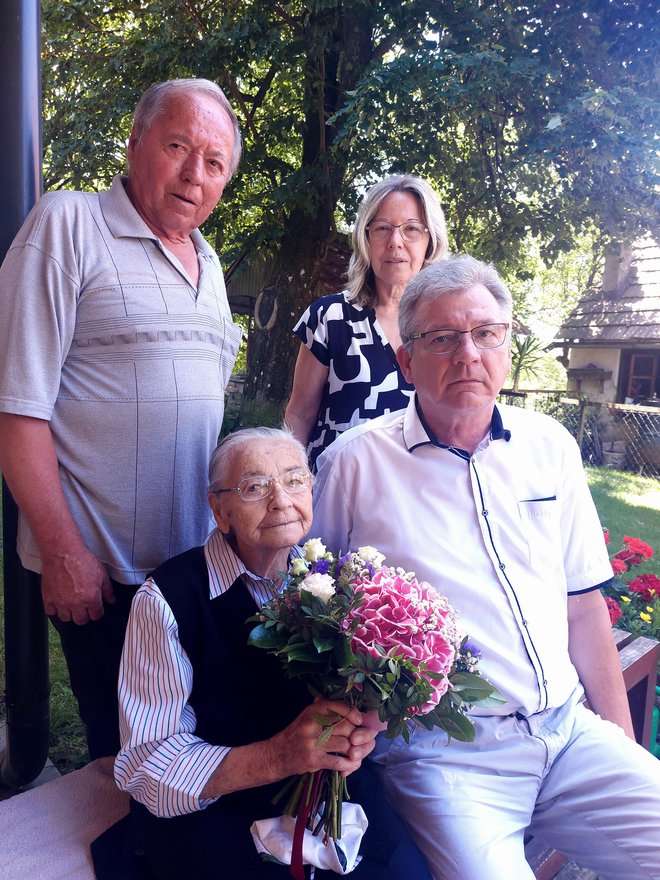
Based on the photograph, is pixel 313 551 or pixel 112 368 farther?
pixel 112 368

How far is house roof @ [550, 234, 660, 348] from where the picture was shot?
15898 millimetres

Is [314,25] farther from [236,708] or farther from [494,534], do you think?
[236,708]

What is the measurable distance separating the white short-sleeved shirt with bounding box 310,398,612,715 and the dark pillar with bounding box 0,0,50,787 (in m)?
1.31

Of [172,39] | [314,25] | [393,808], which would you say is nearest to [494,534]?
[393,808]

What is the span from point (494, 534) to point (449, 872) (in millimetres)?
917

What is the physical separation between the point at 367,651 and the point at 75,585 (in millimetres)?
976

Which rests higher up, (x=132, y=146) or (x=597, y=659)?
(x=132, y=146)

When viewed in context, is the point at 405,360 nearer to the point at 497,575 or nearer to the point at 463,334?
the point at 463,334

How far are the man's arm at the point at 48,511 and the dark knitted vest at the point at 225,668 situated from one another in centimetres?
37

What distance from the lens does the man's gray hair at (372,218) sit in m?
2.97

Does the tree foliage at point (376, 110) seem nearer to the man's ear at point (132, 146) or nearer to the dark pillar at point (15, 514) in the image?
the dark pillar at point (15, 514)

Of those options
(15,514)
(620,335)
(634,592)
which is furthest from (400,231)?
(620,335)

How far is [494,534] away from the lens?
218 cm

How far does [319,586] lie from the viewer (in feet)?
5.36
